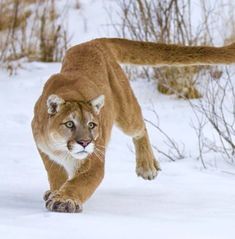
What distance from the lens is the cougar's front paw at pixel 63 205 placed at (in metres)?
4.86

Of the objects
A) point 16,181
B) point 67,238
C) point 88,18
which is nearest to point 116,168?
point 16,181

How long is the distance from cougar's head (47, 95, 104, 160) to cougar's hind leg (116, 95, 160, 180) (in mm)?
1200

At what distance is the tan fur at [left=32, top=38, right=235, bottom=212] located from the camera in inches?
201

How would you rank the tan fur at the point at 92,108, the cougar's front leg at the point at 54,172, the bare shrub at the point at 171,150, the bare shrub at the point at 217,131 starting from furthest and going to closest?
the bare shrub at the point at 171,150 < the bare shrub at the point at 217,131 < the cougar's front leg at the point at 54,172 < the tan fur at the point at 92,108

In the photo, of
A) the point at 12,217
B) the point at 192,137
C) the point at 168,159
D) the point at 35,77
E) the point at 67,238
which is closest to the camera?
the point at 67,238

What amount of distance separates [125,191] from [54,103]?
1.33m

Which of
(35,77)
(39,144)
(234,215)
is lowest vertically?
(35,77)

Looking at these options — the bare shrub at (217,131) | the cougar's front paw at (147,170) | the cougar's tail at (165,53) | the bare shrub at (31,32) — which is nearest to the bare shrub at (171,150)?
the bare shrub at (217,131)

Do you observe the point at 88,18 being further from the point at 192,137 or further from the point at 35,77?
the point at 192,137

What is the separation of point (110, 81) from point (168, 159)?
5.62 feet

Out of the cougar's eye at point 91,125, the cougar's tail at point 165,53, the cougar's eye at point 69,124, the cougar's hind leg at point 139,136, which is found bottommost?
the cougar's hind leg at point 139,136

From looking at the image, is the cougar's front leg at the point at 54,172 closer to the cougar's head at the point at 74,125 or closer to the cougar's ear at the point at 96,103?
the cougar's head at the point at 74,125

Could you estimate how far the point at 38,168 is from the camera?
7133 millimetres

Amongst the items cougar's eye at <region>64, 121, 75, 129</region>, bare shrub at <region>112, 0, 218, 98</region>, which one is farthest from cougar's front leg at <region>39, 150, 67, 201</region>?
bare shrub at <region>112, 0, 218, 98</region>
